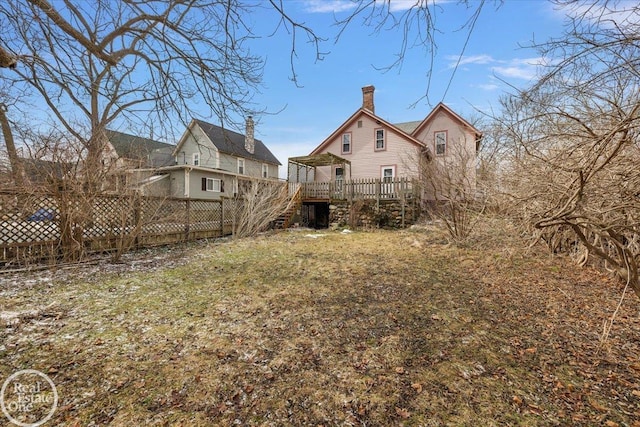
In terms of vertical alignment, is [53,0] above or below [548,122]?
above

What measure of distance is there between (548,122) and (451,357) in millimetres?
2619

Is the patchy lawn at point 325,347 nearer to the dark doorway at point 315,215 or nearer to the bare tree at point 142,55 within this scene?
the bare tree at point 142,55

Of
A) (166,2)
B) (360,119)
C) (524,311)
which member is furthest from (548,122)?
(360,119)

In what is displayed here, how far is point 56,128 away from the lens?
5.62m

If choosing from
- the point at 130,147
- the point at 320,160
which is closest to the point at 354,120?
the point at 320,160

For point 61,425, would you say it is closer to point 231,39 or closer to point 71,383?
point 71,383

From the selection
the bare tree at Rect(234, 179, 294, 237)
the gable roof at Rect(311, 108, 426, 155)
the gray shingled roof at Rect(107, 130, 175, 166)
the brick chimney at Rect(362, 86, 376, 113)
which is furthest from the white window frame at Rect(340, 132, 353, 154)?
the gray shingled roof at Rect(107, 130, 175, 166)

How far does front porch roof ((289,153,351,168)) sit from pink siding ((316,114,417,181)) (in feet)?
2.75

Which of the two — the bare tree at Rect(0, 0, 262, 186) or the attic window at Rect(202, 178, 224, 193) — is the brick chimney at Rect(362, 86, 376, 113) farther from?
the bare tree at Rect(0, 0, 262, 186)

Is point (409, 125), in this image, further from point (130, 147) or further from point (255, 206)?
point (130, 147)

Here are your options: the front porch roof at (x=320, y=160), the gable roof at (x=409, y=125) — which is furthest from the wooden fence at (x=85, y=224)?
the gable roof at (x=409, y=125)

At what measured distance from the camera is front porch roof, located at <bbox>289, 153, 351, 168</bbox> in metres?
15.4

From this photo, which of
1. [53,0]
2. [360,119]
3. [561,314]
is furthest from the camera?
[360,119]

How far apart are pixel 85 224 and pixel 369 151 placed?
14044mm
